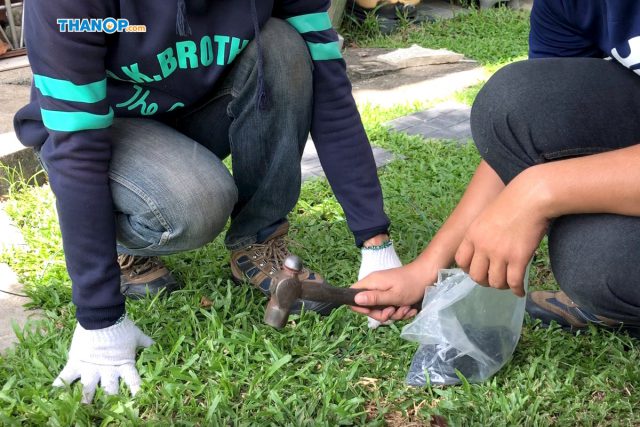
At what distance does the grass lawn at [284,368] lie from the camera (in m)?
1.69

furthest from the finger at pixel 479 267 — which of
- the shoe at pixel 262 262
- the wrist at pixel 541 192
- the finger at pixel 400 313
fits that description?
the shoe at pixel 262 262

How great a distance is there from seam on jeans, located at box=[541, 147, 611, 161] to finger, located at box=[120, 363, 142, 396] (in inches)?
38.4

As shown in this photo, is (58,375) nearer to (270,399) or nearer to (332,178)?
(270,399)

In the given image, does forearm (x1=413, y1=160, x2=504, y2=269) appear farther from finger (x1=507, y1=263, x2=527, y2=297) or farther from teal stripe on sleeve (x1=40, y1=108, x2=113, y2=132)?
teal stripe on sleeve (x1=40, y1=108, x2=113, y2=132)

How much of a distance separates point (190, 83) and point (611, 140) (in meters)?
1.00

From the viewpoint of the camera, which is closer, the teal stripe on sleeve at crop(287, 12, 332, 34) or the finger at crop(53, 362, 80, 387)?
the finger at crop(53, 362, 80, 387)

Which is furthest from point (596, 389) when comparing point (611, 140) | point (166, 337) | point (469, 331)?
point (166, 337)

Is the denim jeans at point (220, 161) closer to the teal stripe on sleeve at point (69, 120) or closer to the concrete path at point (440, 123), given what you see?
the teal stripe on sleeve at point (69, 120)

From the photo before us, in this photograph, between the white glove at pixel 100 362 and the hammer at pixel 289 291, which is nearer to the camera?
the hammer at pixel 289 291

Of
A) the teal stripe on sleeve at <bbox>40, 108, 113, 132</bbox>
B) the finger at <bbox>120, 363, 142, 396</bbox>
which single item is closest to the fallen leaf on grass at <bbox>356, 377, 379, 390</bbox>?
the finger at <bbox>120, 363, 142, 396</bbox>

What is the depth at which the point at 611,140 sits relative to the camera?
154 centimetres

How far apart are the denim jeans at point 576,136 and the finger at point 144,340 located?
88 cm

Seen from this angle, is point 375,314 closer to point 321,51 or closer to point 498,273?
point 498,273

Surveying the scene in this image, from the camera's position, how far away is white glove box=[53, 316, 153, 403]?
176cm
